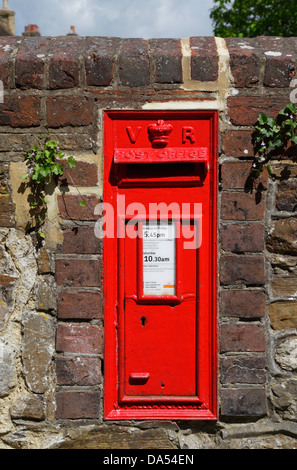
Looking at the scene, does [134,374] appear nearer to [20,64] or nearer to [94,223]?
[94,223]

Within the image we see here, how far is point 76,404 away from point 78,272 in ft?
1.94

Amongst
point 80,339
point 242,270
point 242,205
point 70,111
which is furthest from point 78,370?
point 70,111

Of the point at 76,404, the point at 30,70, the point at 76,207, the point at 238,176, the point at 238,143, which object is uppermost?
the point at 30,70

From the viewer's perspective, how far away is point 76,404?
72.7 inches

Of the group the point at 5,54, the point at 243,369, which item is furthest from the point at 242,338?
the point at 5,54

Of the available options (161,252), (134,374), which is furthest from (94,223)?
(134,374)

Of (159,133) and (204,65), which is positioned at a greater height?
(204,65)

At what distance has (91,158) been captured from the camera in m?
1.81

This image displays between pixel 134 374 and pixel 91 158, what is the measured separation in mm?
976

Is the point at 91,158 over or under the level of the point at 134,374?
over

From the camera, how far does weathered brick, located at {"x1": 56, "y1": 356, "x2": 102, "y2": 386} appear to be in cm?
184

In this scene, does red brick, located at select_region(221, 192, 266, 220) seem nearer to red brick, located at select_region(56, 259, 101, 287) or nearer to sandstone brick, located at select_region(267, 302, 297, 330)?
sandstone brick, located at select_region(267, 302, 297, 330)

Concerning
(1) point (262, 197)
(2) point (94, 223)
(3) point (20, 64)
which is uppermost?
(3) point (20, 64)

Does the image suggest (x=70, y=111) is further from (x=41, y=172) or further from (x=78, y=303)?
(x=78, y=303)
